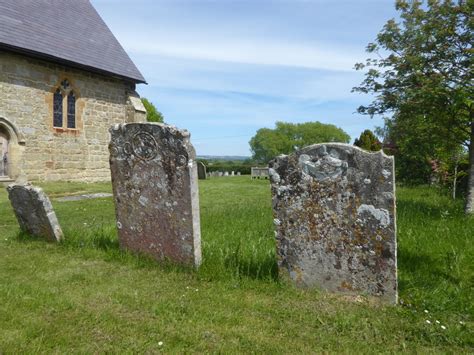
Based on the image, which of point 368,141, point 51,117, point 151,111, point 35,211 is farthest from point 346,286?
point 151,111

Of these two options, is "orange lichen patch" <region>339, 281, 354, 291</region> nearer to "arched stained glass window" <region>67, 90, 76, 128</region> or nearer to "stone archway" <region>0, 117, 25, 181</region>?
"stone archway" <region>0, 117, 25, 181</region>

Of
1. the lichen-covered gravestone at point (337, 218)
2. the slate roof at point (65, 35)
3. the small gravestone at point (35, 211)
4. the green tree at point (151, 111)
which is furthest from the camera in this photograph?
the green tree at point (151, 111)

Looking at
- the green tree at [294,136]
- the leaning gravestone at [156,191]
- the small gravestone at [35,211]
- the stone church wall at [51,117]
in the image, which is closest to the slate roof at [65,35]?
the stone church wall at [51,117]

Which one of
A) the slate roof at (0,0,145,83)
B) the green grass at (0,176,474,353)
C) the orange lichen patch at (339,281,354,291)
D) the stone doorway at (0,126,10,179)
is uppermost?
the slate roof at (0,0,145,83)

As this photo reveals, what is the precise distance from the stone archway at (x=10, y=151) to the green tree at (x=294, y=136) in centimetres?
6476

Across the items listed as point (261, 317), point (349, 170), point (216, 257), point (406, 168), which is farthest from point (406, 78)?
point (406, 168)

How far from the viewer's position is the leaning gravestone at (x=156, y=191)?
15.0 ft

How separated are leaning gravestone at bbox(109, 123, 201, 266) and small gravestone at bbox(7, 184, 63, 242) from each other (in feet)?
4.24

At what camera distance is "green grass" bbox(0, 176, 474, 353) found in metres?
3.05

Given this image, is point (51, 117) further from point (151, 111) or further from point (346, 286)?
point (151, 111)

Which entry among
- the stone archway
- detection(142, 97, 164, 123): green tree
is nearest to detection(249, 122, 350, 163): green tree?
detection(142, 97, 164, 123): green tree

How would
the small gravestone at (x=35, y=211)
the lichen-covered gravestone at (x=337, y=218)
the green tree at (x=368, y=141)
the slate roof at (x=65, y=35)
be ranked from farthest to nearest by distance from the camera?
1. the green tree at (x=368, y=141)
2. the slate roof at (x=65, y=35)
3. the small gravestone at (x=35, y=211)
4. the lichen-covered gravestone at (x=337, y=218)

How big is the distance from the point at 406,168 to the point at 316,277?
14.4 meters

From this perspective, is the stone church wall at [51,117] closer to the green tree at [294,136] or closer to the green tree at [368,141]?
the green tree at [368,141]
